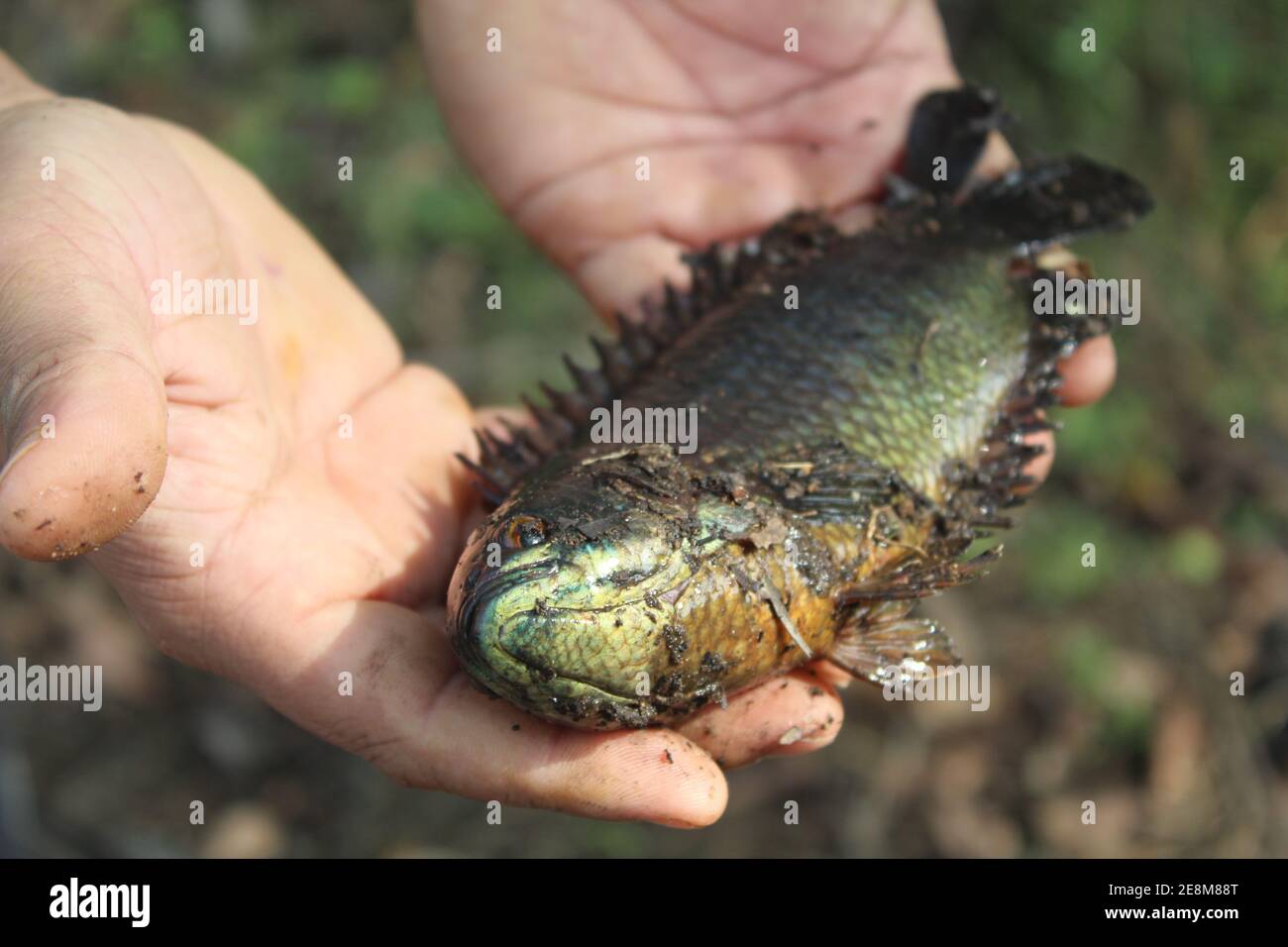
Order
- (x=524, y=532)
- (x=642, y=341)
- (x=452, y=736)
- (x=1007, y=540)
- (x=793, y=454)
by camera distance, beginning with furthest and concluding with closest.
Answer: (x=1007, y=540) < (x=642, y=341) < (x=793, y=454) < (x=452, y=736) < (x=524, y=532)

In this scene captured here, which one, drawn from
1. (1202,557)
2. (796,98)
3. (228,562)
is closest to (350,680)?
(228,562)

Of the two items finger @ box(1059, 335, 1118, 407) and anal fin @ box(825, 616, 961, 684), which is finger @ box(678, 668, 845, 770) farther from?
finger @ box(1059, 335, 1118, 407)

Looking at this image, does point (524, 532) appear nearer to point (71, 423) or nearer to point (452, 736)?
point (452, 736)

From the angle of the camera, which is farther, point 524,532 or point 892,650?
point 892,650

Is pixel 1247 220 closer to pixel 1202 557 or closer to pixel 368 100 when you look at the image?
pixel 1202 557

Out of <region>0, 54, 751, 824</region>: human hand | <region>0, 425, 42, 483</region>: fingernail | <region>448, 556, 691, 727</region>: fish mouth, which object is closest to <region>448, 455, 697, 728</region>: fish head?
<region>448, 556, 691, 727</region>: fish mouth

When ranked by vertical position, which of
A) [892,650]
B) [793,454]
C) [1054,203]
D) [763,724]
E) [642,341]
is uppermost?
[1054,203]

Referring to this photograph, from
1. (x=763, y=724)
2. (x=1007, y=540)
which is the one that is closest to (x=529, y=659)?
(x=763, y=724)
